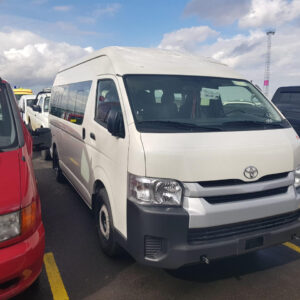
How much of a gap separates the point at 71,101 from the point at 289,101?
15.3 feet

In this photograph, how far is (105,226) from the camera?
3438mm

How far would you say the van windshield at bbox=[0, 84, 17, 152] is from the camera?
2.73m

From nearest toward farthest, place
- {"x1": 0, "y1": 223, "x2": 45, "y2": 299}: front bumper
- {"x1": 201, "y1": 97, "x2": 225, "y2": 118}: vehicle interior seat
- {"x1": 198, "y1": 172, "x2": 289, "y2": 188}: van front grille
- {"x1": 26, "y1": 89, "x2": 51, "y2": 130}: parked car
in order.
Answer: {"x1": 0, "y1": 223, "x2": 45, "y2": 299}: front bumper
{"x1": 198, "y1": 172, "x2": 289, "y2": 188}: van front grille
{"x1": 201, "y1": 97, "x2": 225, "y2": 118}: vehicle interior seat
{"x1": 26, "y1": 89, "x2": 51, "y2": 130}: parked car

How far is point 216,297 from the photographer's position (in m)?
2.77

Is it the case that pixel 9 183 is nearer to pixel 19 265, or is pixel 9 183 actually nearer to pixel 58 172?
pixel 19 265

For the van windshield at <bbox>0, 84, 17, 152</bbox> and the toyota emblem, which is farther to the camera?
the van windshield at <bbox>0, 84, 17, 152</bbox>

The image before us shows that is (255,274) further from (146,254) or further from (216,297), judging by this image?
(146,254)

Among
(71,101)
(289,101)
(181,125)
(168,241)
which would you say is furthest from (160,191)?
(289,101)

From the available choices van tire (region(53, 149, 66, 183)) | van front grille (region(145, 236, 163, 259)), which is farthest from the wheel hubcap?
van tire (region(53, 149, 66, 183))

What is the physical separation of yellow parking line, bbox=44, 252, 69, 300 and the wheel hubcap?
624 mm

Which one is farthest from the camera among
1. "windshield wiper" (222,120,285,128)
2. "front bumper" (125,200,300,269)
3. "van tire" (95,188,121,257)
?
"van tire" (95,188,121,257)

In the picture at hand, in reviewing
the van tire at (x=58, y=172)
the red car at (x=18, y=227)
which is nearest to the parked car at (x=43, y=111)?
the van tire at (x=58, y=172)

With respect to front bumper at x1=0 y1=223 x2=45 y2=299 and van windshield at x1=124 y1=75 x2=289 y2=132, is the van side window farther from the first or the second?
front bumper at x1=0 y1=223 x2=45 y2=299

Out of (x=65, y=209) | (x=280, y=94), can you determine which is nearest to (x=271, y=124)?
(x=65, y=209)
